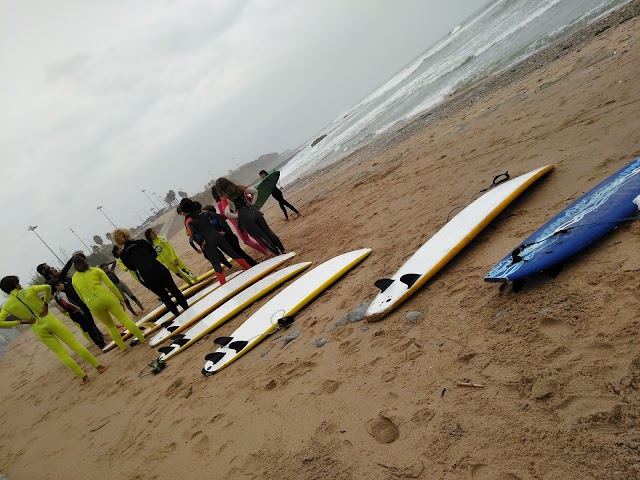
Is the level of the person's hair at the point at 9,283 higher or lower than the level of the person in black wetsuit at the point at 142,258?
higher

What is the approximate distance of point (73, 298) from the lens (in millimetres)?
7008

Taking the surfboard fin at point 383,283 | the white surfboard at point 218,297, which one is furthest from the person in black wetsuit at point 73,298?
the surfboard fin at point 383,283

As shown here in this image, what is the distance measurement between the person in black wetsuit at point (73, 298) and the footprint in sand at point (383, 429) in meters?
6.40

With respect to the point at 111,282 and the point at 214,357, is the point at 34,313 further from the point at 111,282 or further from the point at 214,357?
the point at 214,357

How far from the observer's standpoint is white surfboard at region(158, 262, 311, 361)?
5555 mm

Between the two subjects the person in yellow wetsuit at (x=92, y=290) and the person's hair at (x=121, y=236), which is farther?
the person's hair at (x=121, y=236)

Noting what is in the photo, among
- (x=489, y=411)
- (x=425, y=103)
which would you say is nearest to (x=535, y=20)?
(x=425, y=103)

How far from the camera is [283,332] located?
13.9 feet

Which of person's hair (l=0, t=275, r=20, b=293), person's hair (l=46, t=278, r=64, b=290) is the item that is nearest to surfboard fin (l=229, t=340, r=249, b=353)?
person's hair (l=0, t=275, r=20, b=293)

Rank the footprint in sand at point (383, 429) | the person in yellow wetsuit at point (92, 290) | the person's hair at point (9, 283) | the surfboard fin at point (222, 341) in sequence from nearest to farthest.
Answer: the footprint in sand at point (383, 429)
the surfboard fin at point (222, 341)
the person's hair at point (9, 283)
the person in yellow wetsuit at point (92, 290)

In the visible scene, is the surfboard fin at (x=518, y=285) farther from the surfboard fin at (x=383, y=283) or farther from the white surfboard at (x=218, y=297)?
the white surfboard at (x=218, y=297)

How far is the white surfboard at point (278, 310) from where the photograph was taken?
4277 mm

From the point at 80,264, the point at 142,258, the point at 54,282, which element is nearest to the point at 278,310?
the point at 142,258

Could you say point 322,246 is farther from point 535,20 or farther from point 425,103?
point 535,20
